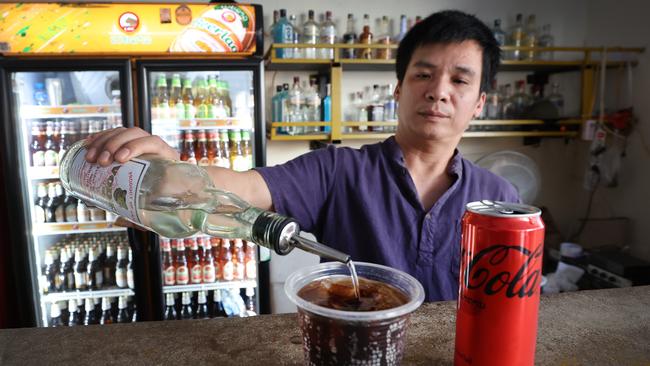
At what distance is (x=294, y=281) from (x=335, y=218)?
2.18ft

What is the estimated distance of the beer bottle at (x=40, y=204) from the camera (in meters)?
2.36

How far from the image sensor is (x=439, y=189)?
127 cm

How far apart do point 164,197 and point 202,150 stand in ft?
6.16

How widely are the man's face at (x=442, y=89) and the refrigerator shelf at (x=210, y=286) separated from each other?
1.67 metres

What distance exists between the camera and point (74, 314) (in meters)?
2.54

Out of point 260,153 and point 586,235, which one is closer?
point 260,153

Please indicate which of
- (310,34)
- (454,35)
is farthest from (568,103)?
(454,35)

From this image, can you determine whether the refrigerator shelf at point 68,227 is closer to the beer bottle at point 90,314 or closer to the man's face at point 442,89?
the beer bottle at point 90,314

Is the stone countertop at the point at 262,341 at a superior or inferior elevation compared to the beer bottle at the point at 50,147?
inferior

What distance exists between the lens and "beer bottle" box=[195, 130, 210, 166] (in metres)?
2.49

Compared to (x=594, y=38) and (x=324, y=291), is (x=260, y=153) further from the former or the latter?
(x=594, y=38)

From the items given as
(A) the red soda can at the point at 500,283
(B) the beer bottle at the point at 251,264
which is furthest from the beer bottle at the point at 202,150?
(A) the red soda can at the point at 500,283

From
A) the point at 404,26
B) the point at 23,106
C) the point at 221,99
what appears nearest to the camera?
the point at 23,106

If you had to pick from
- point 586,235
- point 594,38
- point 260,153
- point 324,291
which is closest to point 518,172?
point 586,235
